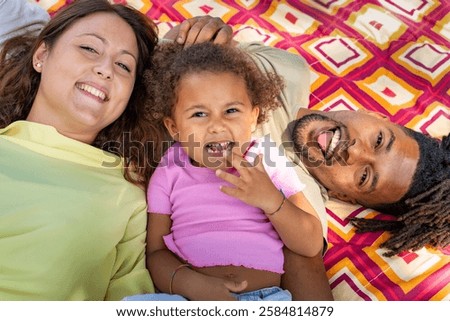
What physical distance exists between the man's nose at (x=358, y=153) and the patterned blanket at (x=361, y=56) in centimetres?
14

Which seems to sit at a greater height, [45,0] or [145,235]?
[45,0]

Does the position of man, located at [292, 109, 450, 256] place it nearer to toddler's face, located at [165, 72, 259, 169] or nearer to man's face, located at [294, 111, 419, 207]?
man's face, located at [294, 111, 419, 207]

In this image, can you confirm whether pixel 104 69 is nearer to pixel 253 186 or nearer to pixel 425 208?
pixel 253 186

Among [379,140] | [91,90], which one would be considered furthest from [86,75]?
[379,140]

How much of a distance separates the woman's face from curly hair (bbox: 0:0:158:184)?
0.03m

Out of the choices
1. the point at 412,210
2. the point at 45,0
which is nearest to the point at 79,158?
the point at 45,0

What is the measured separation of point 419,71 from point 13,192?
42.6 inches

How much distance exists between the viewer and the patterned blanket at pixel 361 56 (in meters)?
1.18

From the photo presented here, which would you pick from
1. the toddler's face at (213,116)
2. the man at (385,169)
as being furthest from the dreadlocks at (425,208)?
the toddler's face at (213,116)

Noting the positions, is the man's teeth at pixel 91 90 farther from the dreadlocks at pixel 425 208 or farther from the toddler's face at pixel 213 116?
the dreadlocks at pixel 425 208

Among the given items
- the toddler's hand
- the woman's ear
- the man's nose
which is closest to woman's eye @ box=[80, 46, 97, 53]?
the woman's ear

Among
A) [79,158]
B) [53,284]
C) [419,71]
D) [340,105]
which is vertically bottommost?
[53,284]

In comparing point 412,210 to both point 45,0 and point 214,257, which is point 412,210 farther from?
point 45,0
